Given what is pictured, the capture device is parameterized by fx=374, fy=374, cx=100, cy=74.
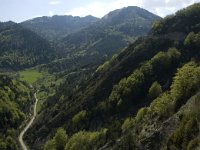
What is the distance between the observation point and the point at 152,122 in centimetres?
10512

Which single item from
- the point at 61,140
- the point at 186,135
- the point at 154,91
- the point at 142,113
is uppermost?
the point at 186,135

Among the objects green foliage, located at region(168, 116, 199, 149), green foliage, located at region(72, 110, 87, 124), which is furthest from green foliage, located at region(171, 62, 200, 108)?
green foliage, located at region(72, 110, 87, 124)

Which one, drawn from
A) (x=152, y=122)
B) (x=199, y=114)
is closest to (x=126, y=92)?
(x=152, y=122)

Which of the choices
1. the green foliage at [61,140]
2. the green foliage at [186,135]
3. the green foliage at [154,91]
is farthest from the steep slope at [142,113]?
the green foliage at [61,140]

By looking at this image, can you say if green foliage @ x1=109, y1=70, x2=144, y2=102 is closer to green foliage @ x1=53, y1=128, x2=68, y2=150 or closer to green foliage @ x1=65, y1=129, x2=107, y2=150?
green foliage @ x1=53, y1=128, x2=68, y2=150

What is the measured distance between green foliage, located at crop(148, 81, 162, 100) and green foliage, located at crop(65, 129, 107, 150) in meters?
34.2

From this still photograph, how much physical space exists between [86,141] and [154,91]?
143ft

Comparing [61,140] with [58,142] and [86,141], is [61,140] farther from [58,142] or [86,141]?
[86,141]

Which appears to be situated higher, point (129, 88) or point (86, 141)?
point (129, 88)

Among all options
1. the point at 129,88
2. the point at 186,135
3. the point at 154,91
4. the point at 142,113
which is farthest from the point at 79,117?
the point at 186,135

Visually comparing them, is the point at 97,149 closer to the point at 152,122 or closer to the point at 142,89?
the point at 152,122

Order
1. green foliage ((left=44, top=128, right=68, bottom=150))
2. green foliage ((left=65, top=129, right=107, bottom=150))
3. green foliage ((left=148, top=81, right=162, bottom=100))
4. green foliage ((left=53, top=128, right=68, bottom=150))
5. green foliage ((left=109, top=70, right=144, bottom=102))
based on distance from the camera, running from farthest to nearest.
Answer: green foliage ((left=109, top=70, right=144, bottom=102)) < green foliage ((left=53, top=128, right=68, bottom=150)) < green foliage ((left=44, top=128, right=68, bottom=150)) < green foliage ((left=148, top=81, right=162, bottom=100)) < green foliage ((left=65, top=129, right=107, bottom=150))

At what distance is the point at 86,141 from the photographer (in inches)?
5910

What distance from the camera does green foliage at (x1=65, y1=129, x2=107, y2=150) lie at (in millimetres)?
139750
